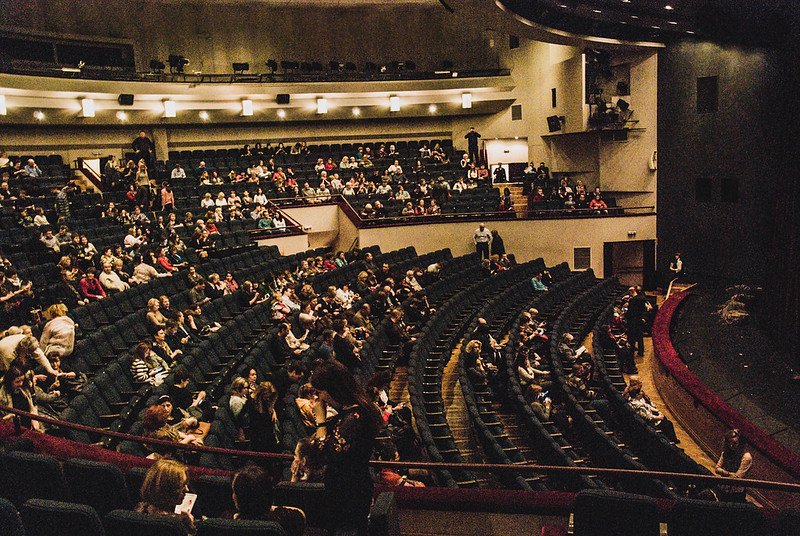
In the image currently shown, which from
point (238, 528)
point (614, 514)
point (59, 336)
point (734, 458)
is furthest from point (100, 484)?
point (734, 458)

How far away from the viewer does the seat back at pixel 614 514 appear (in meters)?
2.04

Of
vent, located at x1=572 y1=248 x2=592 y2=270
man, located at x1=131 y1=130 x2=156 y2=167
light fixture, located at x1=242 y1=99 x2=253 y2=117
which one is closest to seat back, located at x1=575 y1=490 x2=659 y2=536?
vent, located at x1=572 y1=248 x2=592 y2=270

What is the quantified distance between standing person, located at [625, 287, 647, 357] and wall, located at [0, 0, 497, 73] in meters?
8.81

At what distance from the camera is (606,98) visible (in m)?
13.0

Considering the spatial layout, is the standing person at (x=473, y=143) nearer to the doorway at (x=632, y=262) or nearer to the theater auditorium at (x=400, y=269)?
the theater auditorium at (x=400, y=269)

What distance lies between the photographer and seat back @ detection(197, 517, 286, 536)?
1827 mm

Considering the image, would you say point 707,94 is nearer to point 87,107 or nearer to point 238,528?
point 87,107

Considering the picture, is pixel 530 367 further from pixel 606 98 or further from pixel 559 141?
pixel 559 141

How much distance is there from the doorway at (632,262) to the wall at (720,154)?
205 millimetres

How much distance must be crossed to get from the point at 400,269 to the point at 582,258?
4184 millimetres

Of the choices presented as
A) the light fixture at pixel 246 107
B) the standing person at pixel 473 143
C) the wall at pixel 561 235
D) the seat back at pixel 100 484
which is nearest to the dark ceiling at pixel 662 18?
the wall at pixel 561 235

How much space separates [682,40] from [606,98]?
161 cm

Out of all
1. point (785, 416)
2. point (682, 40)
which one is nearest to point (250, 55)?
point (682, 40)

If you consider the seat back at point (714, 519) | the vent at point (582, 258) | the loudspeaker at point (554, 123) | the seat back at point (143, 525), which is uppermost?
the loudspeaker at point (554, 123)
